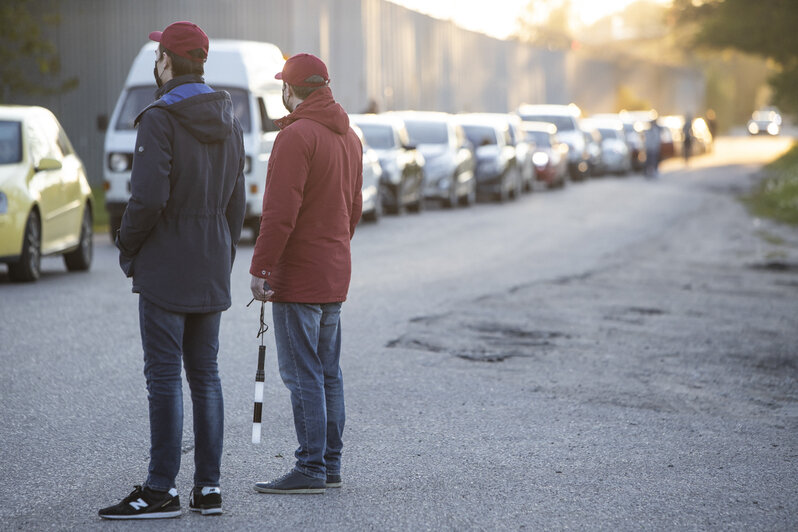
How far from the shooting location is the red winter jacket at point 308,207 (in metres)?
5.37

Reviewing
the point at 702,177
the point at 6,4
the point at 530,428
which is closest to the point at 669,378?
the point at 530,428

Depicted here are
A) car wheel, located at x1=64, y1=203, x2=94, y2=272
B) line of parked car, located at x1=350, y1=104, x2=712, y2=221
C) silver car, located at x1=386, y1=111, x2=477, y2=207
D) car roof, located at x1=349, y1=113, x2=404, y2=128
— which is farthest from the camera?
silver car, located at x1=386, y1=111, x2=477, y2=207

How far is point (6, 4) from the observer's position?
89.6 feet

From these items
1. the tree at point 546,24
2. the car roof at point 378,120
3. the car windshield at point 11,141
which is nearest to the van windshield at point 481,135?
the car roof at point 378,120

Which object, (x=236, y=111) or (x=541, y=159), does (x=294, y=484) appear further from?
(x=541, y=159)

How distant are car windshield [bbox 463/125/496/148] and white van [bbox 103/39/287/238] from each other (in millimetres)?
10932

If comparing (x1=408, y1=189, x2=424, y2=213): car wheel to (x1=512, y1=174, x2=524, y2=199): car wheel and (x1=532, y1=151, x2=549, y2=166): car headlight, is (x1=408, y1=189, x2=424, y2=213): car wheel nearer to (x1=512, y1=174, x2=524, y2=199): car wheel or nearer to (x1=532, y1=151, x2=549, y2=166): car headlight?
(x1=512, y1=174, x2=524, y2=199): car wheel

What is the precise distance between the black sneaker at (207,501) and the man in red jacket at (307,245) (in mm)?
382

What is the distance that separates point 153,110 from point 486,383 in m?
3.87

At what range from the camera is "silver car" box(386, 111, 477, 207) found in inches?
1024

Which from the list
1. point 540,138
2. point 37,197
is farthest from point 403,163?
point 540,138

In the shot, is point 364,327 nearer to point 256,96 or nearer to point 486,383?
point 486,383

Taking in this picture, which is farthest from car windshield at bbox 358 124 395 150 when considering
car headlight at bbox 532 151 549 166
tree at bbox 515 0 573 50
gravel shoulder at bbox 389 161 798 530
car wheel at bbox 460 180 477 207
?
tree at bbox 515 0 573 50

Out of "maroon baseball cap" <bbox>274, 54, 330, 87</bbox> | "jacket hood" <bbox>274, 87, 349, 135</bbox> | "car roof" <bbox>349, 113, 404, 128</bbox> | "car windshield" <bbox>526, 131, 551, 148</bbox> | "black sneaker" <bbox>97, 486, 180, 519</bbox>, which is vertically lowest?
"black sneaker" <bbox>97, 486, 180, 519</bbox>
